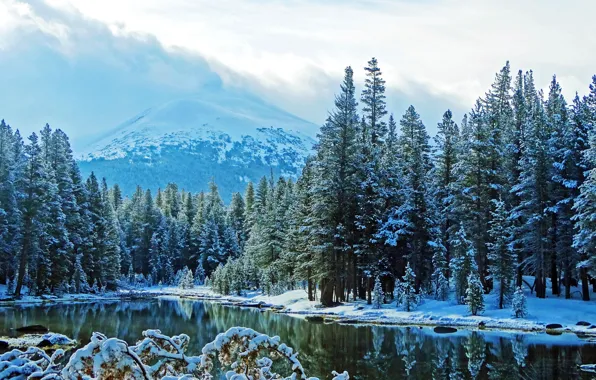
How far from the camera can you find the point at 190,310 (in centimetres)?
5266

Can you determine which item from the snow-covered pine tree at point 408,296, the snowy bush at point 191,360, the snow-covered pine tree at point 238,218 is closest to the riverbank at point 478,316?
the snow-covered pine tree at point 408,296

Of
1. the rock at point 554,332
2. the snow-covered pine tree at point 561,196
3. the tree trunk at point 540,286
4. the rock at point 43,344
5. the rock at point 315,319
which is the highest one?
the snow-covered pine tree at point 561,196

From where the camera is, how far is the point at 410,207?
162 ft

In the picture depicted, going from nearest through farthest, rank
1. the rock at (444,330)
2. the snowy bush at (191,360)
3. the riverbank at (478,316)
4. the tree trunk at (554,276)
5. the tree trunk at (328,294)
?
the snowy bush at (191,360)
the rock at (444,330)
the riverbank at (478,316)
the tree trunk at (554,276)
the tree trunk at (328,294)

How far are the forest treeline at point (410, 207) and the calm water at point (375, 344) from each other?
934cm

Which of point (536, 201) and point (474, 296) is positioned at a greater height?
point (536, 201)

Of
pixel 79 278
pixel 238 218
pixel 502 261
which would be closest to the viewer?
pixel 502 261

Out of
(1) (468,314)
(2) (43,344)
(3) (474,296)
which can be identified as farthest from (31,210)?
(3) (474,296)

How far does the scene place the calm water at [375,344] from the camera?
877 inches

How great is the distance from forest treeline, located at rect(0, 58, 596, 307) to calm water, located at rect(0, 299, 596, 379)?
9.34 m

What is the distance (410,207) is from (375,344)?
21.3 metres

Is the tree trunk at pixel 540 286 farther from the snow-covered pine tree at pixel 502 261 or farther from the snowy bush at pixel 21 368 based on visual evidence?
the snowy bush at pixel 21 368

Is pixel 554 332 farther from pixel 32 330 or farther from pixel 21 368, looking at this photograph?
pixel 21 368

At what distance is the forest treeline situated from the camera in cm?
4428
